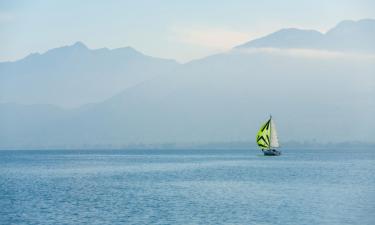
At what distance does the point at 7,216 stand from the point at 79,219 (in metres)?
8.32

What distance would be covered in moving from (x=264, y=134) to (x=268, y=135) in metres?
1.45

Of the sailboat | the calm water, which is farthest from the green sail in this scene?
the calm water

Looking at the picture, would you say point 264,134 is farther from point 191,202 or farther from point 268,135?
point 191,202

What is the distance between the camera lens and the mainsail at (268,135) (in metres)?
183

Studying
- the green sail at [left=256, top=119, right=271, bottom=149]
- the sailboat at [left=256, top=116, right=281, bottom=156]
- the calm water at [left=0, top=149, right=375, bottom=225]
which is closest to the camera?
the calm water at [left=0, top=149, right=375, bottom=225]

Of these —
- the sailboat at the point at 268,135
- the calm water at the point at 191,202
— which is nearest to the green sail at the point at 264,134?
the sailboat at the point at 268,135

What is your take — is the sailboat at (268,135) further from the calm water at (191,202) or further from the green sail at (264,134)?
the calm water at (191,202)

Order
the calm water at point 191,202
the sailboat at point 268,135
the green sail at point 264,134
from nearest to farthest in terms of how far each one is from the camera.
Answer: the calm water at point 191,202 → the sailboat at point 268,135 → the green sail at point 264,134

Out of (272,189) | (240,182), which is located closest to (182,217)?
(272,189)

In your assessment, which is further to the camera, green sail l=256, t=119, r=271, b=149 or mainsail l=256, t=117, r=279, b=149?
green sail l=256, t=119, r=271, b=149

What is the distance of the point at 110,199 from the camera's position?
77.0m

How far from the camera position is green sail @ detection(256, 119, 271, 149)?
602 ft

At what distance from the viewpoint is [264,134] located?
186 meters

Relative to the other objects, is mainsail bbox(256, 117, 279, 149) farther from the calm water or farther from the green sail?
the calm water
